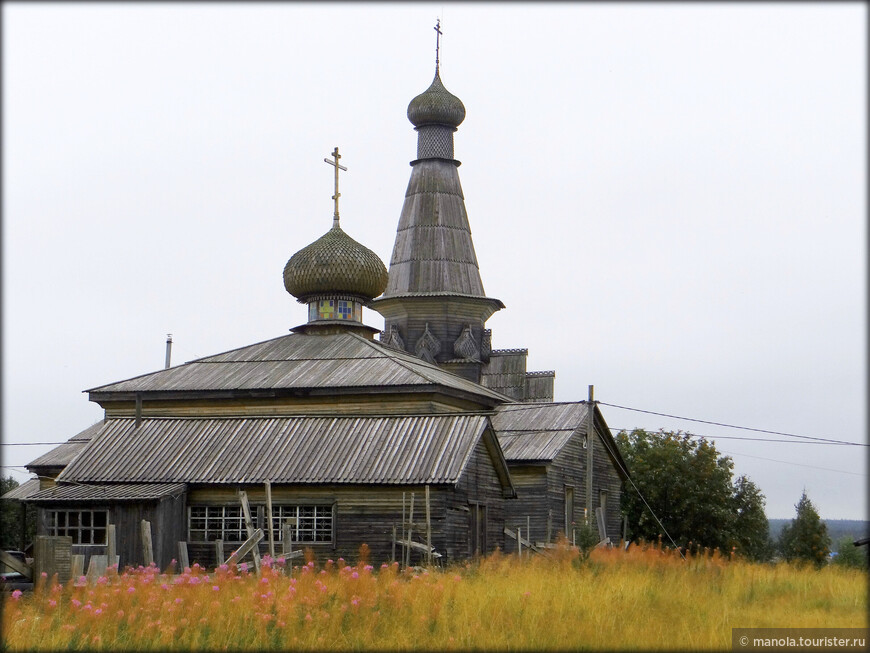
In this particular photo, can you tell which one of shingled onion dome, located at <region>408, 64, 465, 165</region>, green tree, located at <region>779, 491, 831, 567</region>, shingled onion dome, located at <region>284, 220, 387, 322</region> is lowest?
green tree, located at <region>779, 491, 831, 567</region>

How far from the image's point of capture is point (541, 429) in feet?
122

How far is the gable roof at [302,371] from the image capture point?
33000mm

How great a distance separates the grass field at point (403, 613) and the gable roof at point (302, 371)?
1442 centimetres

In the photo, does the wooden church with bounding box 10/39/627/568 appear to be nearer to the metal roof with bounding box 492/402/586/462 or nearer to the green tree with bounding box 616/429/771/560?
the metal roof with bounding box 492/402/586/462

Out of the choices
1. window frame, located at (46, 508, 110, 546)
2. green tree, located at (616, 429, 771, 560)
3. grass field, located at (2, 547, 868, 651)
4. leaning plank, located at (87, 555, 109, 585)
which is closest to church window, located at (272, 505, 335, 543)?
window frame, located at (46, 508, 110, 546)

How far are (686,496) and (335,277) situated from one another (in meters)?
18.1

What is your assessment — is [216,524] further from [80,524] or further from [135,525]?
[80,524]

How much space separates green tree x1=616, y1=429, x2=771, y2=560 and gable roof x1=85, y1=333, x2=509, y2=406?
12.5 m

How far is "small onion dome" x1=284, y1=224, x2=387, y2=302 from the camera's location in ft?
125

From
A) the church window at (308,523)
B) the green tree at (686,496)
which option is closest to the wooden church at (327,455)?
the church window at (308,523)

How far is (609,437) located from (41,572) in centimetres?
2645

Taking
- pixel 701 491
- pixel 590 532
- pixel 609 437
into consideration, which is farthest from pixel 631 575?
pixel 701 491

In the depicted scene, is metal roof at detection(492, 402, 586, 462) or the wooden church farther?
metal roof at detection(492, 402, 586, 462)

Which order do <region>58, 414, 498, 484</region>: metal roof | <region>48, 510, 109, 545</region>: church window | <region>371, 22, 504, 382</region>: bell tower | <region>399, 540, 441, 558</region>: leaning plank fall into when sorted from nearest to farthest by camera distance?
<region>399, 540, 441, 558</region>: leaning plank < <region>58, 414, 498, 484</region>: metal roof < <region>48, 510, 109, 545</region>: church window < <region>371, 22, 504, 382</region>: bell tower
